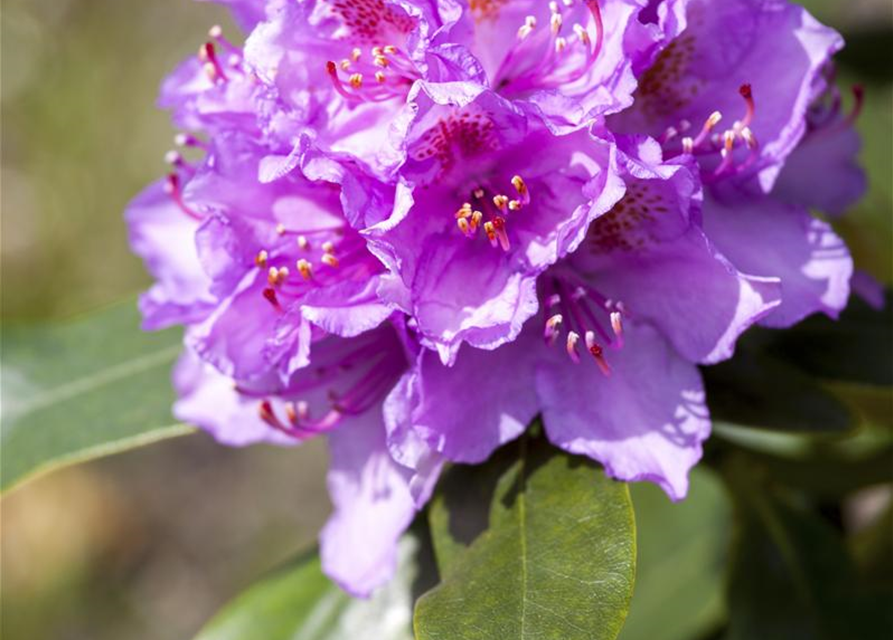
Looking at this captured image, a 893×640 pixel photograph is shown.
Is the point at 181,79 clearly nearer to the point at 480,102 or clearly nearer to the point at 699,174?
the point at 480,102

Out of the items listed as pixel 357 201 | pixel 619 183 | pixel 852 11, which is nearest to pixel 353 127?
pixel 357 201

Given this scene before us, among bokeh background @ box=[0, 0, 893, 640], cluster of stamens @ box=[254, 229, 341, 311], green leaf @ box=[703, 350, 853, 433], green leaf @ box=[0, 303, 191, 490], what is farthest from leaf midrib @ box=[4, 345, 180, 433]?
bokeh background @ box=[0, 0, 893, 640]

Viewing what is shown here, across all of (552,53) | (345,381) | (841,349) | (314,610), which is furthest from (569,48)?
(314,610)

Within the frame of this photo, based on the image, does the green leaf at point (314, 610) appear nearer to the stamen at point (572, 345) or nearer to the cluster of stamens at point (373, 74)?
the stamen at point (572, 345)

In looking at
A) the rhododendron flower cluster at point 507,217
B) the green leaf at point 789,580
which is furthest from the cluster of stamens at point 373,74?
the green leaf at point 789,580

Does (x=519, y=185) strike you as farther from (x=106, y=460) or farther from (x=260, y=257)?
(x=106, y=460)

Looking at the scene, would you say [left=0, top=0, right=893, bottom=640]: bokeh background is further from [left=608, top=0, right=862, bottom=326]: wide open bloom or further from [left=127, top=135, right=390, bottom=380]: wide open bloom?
[left=608, top=0, right=862, bottom=326]: wide open bloom
